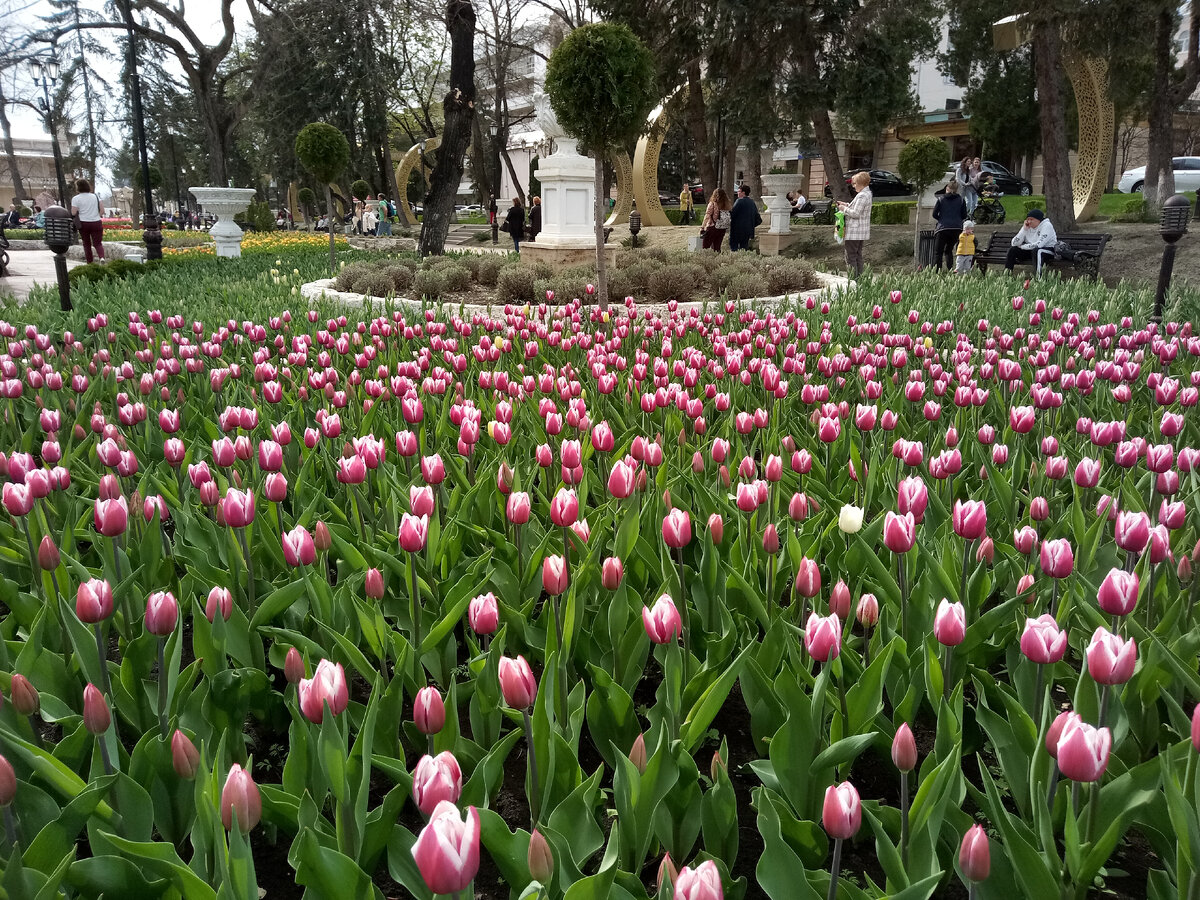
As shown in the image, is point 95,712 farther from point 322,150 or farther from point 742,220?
point 322,150

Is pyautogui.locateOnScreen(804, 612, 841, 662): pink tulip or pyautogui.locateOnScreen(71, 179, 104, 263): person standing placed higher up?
pyautogui.locateOnScreen(71, 179, 104, 263): person standing

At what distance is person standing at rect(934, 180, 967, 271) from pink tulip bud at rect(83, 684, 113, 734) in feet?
45.5

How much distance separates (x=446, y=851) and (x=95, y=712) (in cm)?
89

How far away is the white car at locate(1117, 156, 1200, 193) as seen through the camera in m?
31.5

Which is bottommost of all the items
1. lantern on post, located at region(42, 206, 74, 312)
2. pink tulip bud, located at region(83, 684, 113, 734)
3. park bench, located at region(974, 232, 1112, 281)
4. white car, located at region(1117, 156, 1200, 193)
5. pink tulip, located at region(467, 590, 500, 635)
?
pink tulip bud, located at region(83, 684, 113, 734)

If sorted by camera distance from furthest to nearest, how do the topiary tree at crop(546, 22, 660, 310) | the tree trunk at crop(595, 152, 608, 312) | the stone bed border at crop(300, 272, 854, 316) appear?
the stone bed border at crop(300, 272, 854, 316) → the topiary tree at crop(546, 22, 660, 310) → the tree trunk at crop(595, 152, 608, 312)

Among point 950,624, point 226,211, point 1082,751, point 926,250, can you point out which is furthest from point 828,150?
point 1082,751

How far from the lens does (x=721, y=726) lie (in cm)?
231

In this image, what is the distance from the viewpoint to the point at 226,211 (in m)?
19.4

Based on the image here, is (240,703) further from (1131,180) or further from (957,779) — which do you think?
(1131,180)

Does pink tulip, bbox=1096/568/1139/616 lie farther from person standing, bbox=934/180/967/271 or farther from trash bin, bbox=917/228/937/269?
trash bin, bbox=917/228/937/269

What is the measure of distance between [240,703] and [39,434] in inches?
121

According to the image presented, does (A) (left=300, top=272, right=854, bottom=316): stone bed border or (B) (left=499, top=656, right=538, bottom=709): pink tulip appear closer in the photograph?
(B) (left=499, top=656, right=538, bottom=709): pink tulip

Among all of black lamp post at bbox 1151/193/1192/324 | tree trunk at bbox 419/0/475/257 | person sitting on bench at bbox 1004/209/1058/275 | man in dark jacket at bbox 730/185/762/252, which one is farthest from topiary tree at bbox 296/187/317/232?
black lamp post at bbox 1151/193/1192/324
